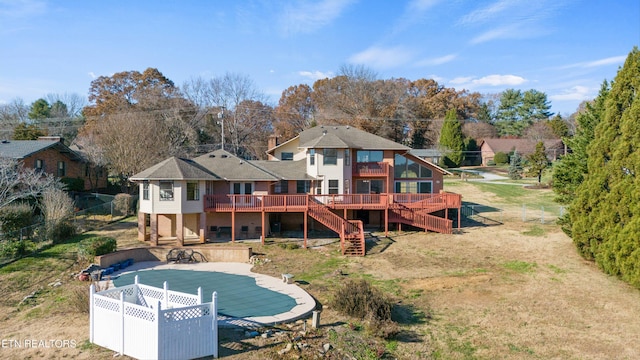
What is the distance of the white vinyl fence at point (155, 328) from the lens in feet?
36.3

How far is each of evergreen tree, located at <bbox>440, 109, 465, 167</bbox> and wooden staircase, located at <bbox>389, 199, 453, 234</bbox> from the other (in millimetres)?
35085

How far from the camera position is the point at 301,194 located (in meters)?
28.2

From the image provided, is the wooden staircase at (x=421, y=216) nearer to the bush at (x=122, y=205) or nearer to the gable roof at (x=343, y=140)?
the gable roof at (x=343, y=140)

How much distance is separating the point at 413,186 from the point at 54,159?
29045 millimetres

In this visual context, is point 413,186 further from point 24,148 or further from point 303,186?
point 24,148

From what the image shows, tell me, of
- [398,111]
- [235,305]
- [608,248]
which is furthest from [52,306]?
[398,111]

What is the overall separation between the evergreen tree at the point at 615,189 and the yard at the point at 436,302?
1138 millimetres

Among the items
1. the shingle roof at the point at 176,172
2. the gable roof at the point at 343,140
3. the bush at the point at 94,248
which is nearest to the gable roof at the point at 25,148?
the shingle roof at the point at 176,172

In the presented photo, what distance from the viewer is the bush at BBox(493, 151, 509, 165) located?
2618 inches

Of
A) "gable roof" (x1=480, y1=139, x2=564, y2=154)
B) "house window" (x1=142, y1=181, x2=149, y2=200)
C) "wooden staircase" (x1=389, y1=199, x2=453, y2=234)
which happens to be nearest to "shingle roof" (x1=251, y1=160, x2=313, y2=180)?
"wooden staircase" (x1=389, y1=199, x2=453, y2=234)

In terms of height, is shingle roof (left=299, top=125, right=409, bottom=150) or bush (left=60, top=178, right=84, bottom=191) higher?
shingle roof (left=299, top=125, right=409, bottom=150)

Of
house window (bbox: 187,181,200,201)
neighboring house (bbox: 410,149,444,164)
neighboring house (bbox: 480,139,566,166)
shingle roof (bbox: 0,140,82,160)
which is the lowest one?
house window (bbox: 187,181,200,201)

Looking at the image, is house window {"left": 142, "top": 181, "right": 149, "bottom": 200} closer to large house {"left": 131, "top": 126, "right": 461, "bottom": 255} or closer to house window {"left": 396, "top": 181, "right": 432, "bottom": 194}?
large house {"left": 131, "top": 126, "right": 461, "bottom": 255}

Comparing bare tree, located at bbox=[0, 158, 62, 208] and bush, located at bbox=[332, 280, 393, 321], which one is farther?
bare tree, located at bbox=[0, 158, 62, 208]
